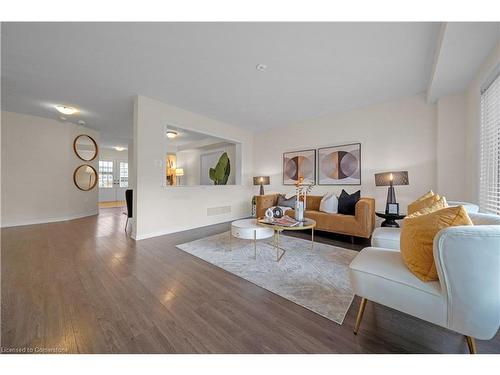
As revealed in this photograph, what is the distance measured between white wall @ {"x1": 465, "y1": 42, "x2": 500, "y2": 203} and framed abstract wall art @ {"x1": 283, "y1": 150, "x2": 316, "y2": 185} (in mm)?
2399

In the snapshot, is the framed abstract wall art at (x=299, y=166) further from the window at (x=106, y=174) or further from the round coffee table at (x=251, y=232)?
the window at (x=106, y=174)

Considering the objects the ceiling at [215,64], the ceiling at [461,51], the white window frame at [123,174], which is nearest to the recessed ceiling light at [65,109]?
the ceiling at [215,64]

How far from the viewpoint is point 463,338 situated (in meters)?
1.16

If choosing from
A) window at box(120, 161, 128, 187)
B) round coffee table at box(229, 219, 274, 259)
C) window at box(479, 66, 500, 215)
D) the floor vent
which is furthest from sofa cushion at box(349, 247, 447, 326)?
window at box(120, 161, 128, 187)

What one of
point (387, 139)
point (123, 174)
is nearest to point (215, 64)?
point (387, 139)

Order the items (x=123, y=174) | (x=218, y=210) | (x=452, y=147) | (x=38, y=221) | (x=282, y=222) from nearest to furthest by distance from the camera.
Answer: (x=282, y=222)
(x=452, y=147)
(x=38, y=221)
(x=218, y=210)
(x=123, y=174)

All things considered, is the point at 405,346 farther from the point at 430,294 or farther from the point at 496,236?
the point at 496,236

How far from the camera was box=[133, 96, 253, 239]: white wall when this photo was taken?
3.31 metres

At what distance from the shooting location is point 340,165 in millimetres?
4066

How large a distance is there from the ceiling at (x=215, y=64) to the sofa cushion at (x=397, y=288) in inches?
85.0

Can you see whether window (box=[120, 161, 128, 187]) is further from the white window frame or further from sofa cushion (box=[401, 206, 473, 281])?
sofa cushion (box=[401, 206, 473, 281])

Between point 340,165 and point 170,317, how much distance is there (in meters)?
4.00

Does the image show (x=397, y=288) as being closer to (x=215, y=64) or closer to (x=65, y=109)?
(x=215, y=64)

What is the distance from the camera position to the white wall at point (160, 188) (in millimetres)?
3314
